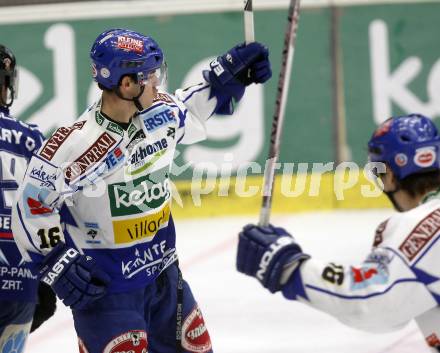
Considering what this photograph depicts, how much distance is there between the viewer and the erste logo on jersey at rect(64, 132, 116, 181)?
127 inches

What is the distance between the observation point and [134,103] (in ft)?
10.9

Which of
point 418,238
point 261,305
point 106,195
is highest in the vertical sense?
point 418,238

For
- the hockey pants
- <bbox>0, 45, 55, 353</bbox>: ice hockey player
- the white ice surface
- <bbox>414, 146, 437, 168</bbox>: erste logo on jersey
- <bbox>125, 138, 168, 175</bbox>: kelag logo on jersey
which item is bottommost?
the white ice surface

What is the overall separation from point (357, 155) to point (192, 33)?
1.34m

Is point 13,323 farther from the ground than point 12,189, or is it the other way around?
point 12,189

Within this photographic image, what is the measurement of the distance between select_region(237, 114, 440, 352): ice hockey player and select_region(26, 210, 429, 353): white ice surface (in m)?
2.05

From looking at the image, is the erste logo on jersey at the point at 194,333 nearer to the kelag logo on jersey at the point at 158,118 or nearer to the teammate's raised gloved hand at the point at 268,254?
the kelag logo on jersey at the point at 158,118

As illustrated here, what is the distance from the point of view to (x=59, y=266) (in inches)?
125

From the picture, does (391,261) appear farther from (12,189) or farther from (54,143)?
(12,189)

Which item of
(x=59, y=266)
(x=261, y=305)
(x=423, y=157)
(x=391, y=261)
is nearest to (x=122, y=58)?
(x=59, y=266)

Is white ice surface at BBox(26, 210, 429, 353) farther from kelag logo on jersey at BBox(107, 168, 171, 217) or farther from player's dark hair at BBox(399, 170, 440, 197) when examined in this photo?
player's dark hair at BBox(399, 170, 440, 197)

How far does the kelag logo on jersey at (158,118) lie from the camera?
3.40 metres

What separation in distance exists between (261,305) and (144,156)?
6.72ft

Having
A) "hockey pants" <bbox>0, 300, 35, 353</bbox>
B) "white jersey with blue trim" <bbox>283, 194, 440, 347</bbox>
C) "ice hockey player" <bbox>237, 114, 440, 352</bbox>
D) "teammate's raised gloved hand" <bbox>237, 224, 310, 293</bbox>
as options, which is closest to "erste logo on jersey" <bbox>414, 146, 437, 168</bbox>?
Result: "ice hockey player" <bbox>237, 114, 440, 352</bbox>
